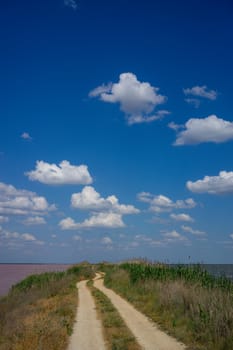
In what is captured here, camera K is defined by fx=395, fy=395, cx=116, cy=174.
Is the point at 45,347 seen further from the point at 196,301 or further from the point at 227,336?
the point at 196,301

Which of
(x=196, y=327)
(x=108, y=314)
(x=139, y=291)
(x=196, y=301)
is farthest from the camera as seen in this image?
(x=139, y=291)

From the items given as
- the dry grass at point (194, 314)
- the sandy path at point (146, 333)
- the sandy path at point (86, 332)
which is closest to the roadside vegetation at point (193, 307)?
the dry grass at point (194, 314)

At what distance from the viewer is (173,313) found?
15.9 meters

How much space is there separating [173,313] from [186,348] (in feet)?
15.6

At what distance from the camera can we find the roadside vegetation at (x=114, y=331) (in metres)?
11.5

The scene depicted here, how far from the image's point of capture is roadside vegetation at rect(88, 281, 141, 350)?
11534 mm

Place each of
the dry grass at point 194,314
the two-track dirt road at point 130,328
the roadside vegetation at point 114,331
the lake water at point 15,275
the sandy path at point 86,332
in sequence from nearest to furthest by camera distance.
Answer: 1. the dry grass at point 194,314
2. the roadside vegetation at point 114,331
3. the two-track dirt road at point 130,328
4. the sandy path at point 86,332
5. the lake water at point 15,275

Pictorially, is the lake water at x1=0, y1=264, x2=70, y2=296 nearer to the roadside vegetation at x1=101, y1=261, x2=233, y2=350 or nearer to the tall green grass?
the tall green grass

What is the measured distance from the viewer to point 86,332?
45.3 ft

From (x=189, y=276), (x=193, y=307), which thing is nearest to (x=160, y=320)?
(x=193, y=307)

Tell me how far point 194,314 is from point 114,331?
2872mm

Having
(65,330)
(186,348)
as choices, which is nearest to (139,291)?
(65,330)

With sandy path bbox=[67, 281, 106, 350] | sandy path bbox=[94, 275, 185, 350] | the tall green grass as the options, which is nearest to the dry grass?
sandy path bbox=[94, 275, 185, 350]

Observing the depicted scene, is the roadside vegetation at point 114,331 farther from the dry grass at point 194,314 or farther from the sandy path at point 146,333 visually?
the dry grass at point 194,314
